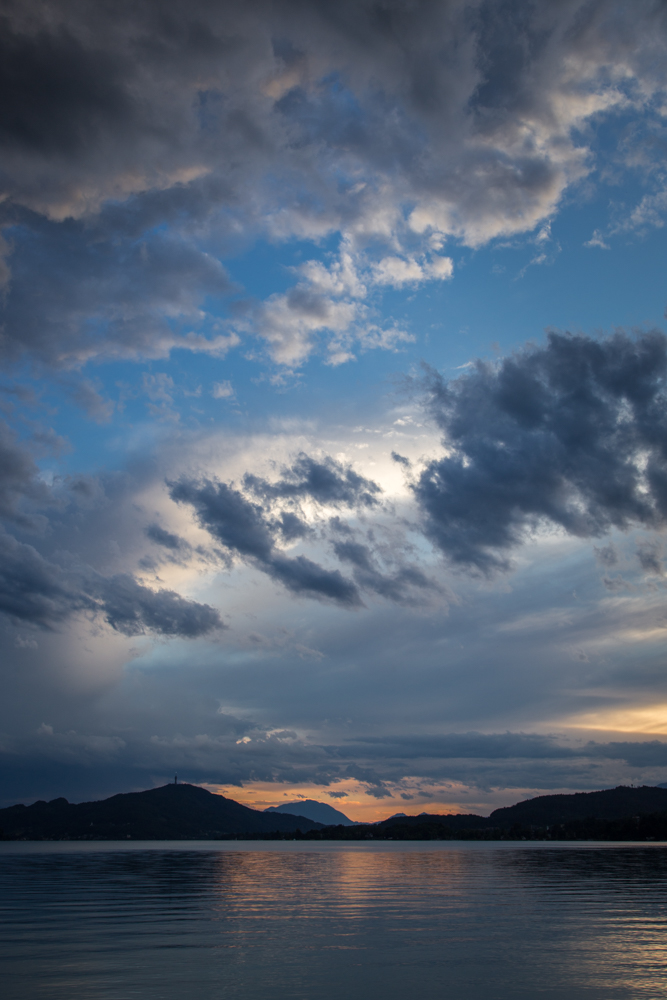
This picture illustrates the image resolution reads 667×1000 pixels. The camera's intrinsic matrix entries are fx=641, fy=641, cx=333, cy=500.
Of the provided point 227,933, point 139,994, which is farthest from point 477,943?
point 139,994

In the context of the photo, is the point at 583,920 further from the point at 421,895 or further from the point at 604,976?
the point at 421,895

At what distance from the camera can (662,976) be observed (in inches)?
1261

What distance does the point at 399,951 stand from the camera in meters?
38.9

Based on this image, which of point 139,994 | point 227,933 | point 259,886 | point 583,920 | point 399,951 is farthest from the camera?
point 259,886

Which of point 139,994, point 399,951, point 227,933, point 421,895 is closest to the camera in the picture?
point 139,994

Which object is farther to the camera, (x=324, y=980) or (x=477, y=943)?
(x=477, y=943)

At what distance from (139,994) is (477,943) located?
75.2ft

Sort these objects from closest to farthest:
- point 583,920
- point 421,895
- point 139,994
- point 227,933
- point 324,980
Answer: point 139,994
point 324,980
point 227,933
point 583,920
point 421,895

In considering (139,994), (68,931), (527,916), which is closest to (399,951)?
(139,994)

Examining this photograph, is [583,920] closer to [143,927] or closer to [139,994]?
[143,927]

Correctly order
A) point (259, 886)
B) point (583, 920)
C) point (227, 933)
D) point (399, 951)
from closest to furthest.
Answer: point (399, 951) < point (227, 933) < point (583, 920) < point (259, 886)

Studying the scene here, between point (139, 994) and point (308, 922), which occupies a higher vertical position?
point (139, 994)

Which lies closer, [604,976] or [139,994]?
[139,994]

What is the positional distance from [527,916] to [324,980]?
99.4ft
